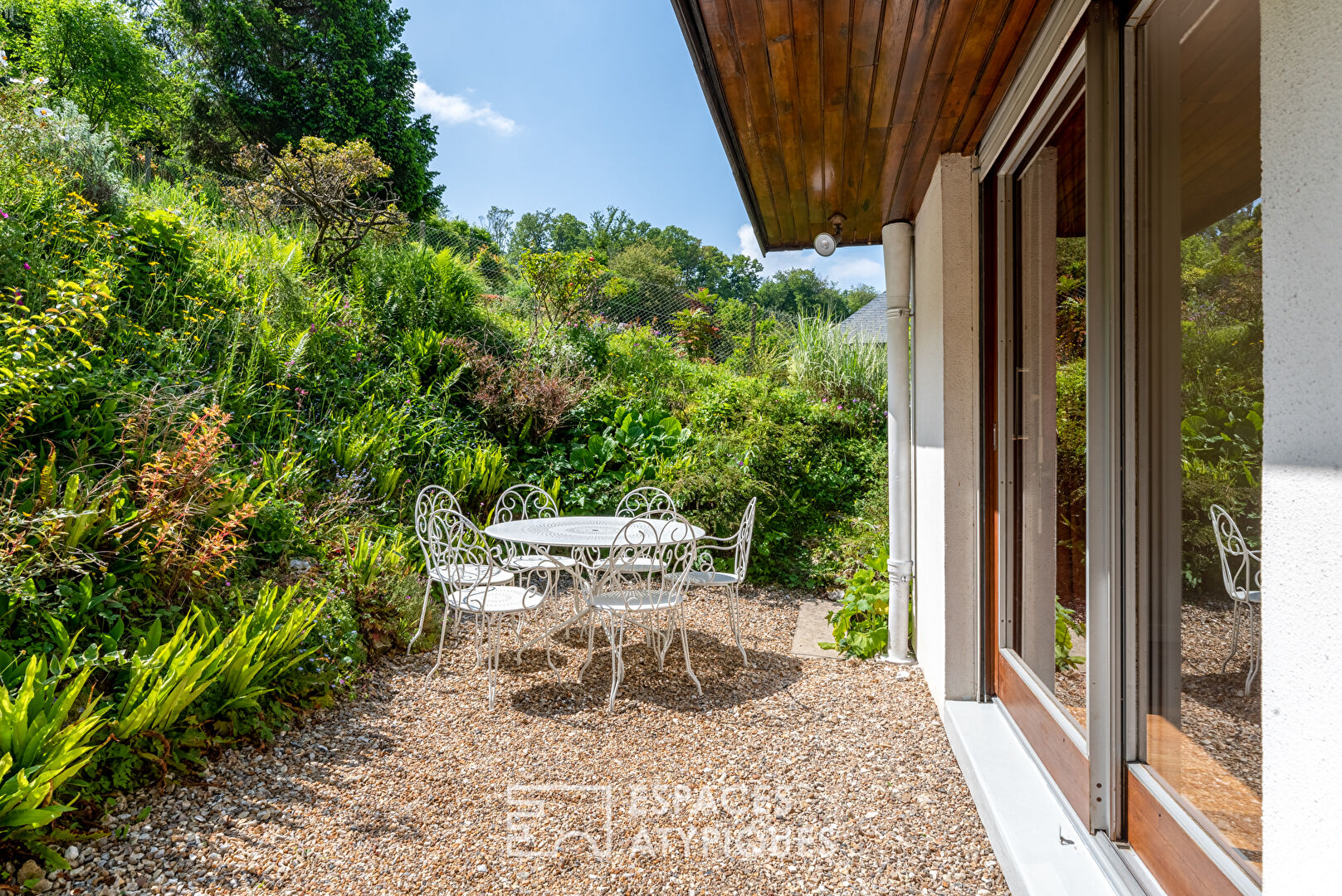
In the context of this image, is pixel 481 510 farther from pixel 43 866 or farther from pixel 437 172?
pixel 437 172

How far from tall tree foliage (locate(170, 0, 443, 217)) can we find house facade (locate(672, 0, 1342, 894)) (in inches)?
629

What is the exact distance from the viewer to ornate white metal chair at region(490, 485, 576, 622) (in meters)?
3.86

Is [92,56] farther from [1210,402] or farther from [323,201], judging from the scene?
[1210,402]

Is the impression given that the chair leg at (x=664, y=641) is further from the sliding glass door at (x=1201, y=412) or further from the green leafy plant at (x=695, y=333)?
the green leafy plant at (x=695, y=333)

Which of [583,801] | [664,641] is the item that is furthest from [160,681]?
[664,641]

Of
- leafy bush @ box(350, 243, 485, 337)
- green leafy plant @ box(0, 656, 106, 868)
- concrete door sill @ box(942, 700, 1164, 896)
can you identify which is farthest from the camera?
leafy bush @ box(350, 243, 485, 337)

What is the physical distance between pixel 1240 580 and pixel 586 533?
10.1 feet

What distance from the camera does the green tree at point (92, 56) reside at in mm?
10859

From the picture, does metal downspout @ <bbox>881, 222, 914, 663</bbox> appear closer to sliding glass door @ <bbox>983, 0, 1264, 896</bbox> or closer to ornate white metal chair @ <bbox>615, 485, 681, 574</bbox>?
sliding glass door @ <bbox>983, 0, 1264, 896</bbox>

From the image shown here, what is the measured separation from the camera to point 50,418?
11.6ft

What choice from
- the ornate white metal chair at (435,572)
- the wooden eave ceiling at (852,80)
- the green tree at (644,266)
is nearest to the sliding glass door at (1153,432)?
the wooden eave ceiling at (852,80)

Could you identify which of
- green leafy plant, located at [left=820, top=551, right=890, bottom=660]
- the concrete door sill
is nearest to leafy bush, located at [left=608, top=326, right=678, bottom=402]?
green leafy plant, located at [left=820, top=551, right=890, bottom=660]

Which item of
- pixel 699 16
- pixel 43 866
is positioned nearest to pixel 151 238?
pixel 43 866

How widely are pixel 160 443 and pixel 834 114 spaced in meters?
3.81
